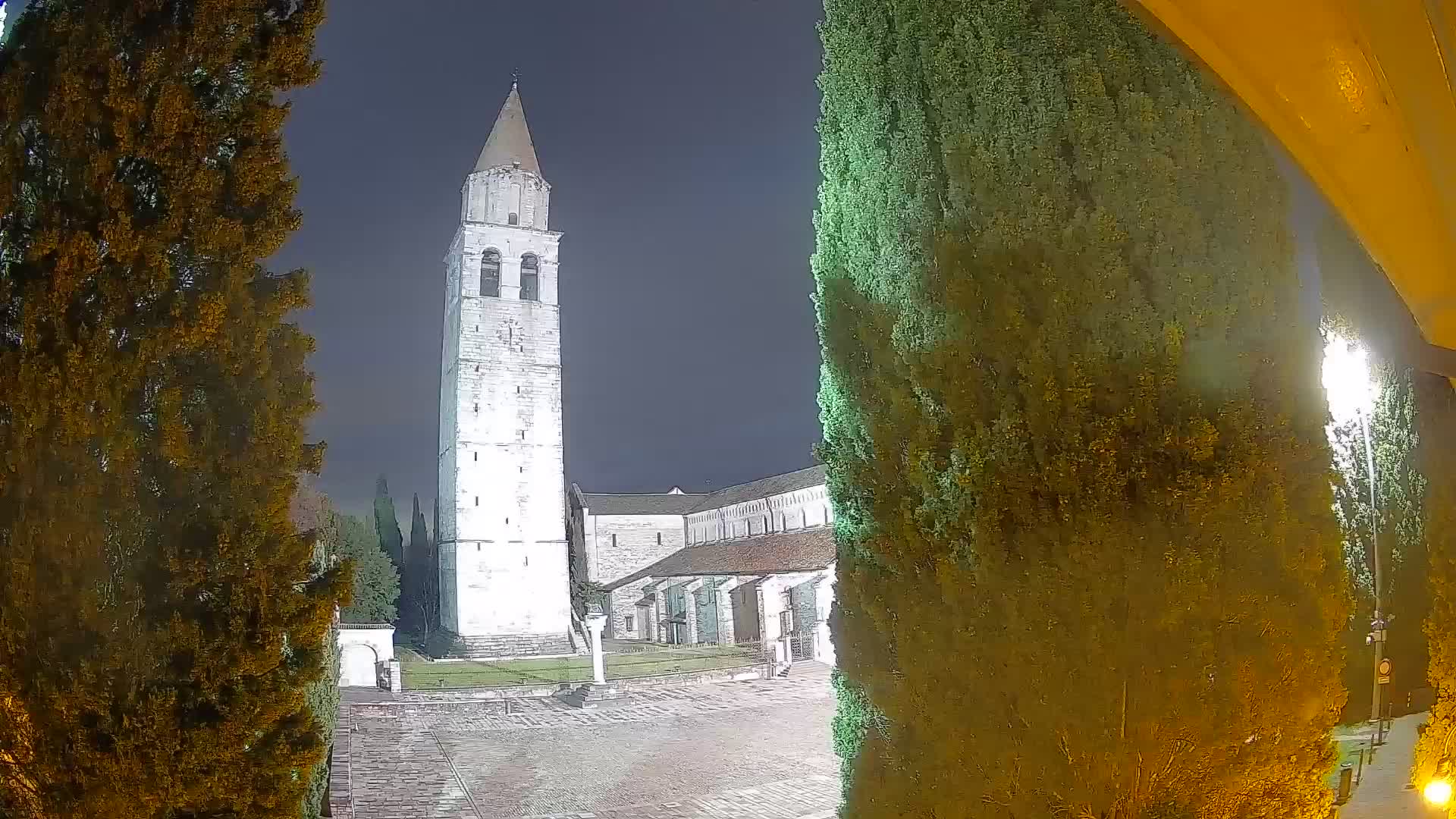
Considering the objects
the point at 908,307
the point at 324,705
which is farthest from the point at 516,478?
the point at 908,307

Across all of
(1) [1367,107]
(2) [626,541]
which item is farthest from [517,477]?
(1) [1367,107]

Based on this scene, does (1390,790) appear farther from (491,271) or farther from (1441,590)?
(491,271)

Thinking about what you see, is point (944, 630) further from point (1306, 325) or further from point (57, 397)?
point (57, 397)

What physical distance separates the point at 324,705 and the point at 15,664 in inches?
172

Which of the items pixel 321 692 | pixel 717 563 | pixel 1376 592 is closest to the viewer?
pixel 321 692

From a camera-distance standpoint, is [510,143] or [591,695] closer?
[591,695]

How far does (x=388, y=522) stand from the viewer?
36.8m

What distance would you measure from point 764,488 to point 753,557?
18.1 feet

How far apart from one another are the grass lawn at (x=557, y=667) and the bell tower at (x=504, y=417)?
2768 millimetres

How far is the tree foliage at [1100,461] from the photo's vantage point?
3592mm

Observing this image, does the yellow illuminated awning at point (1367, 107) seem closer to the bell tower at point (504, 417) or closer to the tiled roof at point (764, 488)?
the tiled roof at point (764, 488)

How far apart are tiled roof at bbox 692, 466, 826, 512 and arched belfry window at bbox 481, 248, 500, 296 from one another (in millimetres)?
13553

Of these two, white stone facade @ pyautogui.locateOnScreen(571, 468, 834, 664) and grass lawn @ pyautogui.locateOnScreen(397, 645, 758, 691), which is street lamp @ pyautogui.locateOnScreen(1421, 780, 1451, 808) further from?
grass lawn @ pyautogui.locateOnScreen(397, 645, 758, 691)

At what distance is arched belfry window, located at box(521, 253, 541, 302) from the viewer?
108 feet
